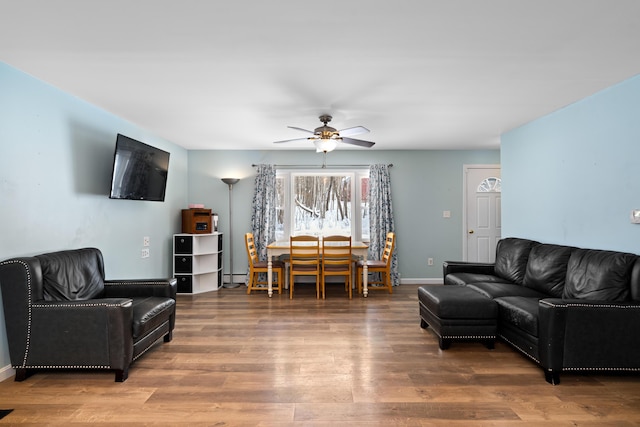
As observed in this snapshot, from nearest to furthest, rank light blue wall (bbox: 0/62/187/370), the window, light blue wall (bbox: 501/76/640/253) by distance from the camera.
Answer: light blue wall (bbox: 0/62/187/370), light blue wall (bbox: 501/76/640/253), the window

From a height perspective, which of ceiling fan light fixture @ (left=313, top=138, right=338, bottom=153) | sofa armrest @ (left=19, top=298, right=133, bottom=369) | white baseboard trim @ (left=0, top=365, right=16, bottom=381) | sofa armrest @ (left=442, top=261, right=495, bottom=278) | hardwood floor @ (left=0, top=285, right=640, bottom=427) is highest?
ceiling fan light fixture @ (left=313, top=138, right=338, bottom=153)

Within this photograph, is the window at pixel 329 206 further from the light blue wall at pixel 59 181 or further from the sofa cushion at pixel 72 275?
the sofa cushion at pixel 72 275

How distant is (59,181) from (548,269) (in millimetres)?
4660

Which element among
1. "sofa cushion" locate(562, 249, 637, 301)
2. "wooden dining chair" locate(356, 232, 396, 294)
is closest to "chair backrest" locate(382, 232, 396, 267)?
"wooden dining chair" locate(356, 232, 396, 294)

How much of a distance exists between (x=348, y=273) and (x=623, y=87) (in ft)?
11.9

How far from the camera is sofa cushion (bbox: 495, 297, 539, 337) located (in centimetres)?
264

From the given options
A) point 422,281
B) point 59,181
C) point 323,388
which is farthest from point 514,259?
point 59,181

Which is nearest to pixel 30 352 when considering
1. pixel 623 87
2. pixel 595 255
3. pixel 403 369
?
pixel 403 369

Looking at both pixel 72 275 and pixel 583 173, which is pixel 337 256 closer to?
pixel 583 173

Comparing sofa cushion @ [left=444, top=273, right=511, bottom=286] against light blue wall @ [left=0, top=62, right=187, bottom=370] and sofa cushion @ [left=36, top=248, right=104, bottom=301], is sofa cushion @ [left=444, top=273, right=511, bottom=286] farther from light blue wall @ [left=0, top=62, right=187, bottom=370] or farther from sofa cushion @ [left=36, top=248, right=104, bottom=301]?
light blue wall @ [left=0, top=62, right=187, bottom=370]

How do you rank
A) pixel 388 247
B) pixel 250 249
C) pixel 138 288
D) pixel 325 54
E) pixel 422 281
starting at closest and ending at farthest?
pixel 325 54 → pixel 138 288 → pixel 250 249 → pixel 388 247 → pixel 422 281

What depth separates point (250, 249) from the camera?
5395 millimetres

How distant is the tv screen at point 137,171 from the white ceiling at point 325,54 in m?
0.41

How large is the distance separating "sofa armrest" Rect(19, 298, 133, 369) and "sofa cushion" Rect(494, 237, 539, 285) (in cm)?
384
